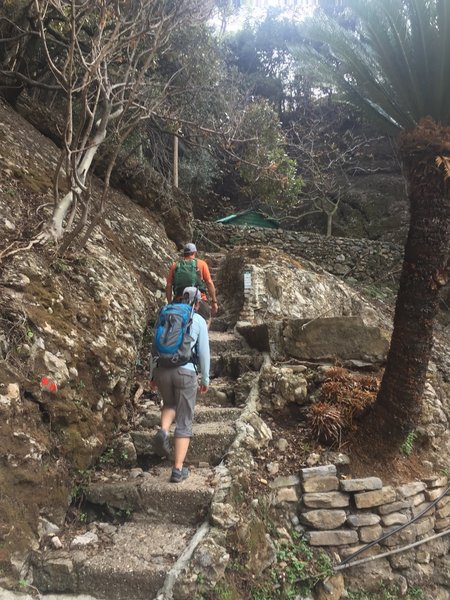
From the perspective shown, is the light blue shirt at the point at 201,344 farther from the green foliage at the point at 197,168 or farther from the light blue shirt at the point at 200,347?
the green foliage at the point at 197,168

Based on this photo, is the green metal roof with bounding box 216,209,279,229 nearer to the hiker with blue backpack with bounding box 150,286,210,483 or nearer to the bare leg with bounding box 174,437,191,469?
the hiker with blue backpack with bounding box 150,286,210,483

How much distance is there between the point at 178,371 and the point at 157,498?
939mm

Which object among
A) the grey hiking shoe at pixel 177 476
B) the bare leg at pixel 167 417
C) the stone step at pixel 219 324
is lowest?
the grey hiking shoe at pixel 177 476

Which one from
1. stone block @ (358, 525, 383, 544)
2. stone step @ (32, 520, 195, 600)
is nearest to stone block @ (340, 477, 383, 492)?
stone block @ (358, 525, 383, 544)

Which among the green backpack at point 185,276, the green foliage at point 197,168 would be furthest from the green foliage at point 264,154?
the green backpack at point 185,276

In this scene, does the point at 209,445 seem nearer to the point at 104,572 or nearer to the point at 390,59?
the point at 104,572

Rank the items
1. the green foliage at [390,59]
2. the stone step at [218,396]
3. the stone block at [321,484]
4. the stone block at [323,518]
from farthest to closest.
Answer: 1. the stone step at [218,396]
2. the green foliage at [390,59]
3. the stone block at [321,484]
4. the stone block at [323,518]

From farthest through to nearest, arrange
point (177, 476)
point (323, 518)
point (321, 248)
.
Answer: point (321, 248)
point (323, 518)
point (177, 476)

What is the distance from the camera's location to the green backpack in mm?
5406

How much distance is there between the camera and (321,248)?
13609 mm

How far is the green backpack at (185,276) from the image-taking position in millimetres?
5406

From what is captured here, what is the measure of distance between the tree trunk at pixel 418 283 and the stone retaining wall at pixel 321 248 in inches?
364

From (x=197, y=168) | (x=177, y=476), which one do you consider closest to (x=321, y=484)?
(x=177, y=476)

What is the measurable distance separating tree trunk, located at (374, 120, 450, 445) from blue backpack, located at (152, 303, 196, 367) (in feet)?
6.05
